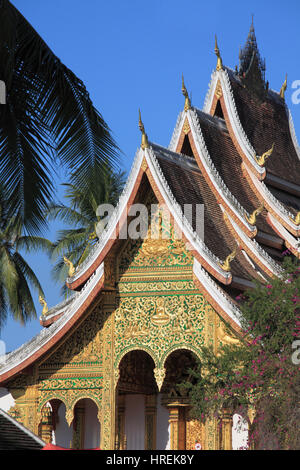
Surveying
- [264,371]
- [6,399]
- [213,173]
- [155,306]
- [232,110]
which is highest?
[232,110]

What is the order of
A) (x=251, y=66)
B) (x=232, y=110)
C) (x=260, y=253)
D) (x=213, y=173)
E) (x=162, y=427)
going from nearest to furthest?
(x=260, y=253) < (x=213, y=173) < (x=162, y=427) < (x=232, y=110) < (x=251, y=66)

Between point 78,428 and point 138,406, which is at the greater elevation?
point 138,406

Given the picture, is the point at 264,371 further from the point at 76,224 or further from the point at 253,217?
the point at 76,224

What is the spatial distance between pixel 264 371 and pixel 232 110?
811 cm

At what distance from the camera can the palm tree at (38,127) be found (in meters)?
11.9

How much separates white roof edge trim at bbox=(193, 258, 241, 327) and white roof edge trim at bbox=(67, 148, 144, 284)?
161cm

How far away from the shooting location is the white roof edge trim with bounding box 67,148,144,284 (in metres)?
17.5

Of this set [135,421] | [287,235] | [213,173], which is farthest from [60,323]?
[287,235]

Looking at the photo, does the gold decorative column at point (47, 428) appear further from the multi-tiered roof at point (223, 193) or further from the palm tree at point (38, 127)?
the palm tree at point (38, 127)

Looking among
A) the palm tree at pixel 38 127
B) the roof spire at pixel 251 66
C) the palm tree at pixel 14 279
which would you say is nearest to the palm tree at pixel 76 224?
the palm tree at pixel 14 279

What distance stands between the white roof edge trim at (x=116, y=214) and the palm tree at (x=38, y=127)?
5.19 m

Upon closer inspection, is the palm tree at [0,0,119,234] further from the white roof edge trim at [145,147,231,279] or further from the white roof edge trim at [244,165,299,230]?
the white roof edge trim at [244,165,299,230]

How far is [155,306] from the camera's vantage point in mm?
17375

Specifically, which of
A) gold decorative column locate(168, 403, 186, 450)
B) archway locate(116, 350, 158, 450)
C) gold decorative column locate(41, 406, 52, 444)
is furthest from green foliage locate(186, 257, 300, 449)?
gold decorative column locate(41, 406, 52, 444)
